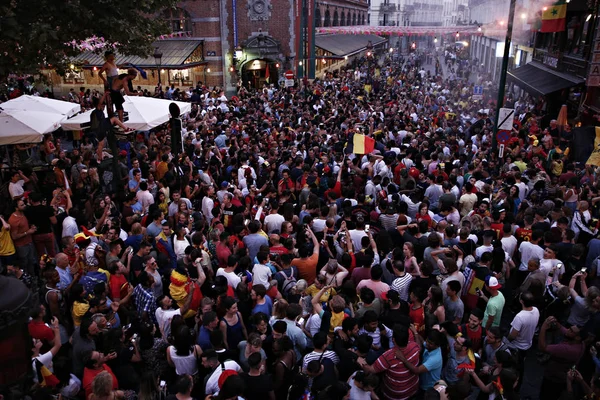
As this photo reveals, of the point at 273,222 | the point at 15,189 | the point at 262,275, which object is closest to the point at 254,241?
the point at 273,222

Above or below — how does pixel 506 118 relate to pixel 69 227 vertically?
above

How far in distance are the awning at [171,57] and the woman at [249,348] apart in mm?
27492

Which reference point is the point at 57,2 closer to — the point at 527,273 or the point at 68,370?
the point at 68,370

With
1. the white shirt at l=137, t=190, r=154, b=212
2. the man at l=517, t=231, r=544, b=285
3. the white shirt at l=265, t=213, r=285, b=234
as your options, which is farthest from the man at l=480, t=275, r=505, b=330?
the white shirt at l=137, t=190, r=154, b=212

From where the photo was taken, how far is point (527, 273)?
703cm

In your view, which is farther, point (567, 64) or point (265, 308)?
point (567, 64)

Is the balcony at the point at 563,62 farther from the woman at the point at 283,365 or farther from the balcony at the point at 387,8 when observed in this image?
the balcony at the point at 387,8

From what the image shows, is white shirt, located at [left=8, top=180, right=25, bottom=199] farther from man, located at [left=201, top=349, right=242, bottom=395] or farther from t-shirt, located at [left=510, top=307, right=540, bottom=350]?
t-shirt, located at [left=510, top=307, right=540, bottom=350]

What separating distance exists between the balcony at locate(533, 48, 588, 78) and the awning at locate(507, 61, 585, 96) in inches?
7.7

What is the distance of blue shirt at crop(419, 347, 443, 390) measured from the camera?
190 inches

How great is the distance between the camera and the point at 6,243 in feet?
25.5

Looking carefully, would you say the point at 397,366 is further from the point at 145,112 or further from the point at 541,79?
the point at 541,79

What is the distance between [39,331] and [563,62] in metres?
21.1

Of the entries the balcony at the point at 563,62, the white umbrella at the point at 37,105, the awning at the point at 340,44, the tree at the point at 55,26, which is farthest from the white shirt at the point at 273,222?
the awning at the point at 340,44
